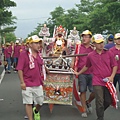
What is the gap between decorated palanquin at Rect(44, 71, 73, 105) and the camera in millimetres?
7770

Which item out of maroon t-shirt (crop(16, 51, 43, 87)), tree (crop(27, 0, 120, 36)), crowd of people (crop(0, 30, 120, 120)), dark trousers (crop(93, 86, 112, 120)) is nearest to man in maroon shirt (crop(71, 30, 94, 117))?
crowd of people (crop(0, 30, 120, 120))

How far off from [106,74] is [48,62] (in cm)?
251

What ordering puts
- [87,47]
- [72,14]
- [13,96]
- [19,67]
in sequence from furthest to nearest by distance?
[72,14], [13,96], [87,47], [19,67]

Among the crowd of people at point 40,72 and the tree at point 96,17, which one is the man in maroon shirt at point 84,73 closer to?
the crowd of people at point 40,72

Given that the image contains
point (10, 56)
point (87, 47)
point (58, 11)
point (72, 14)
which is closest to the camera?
point (87, 47)

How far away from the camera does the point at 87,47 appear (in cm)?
773

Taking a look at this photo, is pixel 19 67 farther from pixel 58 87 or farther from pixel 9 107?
pixel 9 107

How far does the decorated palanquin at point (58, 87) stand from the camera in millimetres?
7770

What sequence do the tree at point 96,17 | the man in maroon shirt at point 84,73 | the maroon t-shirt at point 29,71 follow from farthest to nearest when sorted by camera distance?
the tree at point 96,17, the man in maroon shirt at point 84,73, the maroon t-shirt at point 29,71

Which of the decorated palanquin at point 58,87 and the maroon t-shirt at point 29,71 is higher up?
the maroon t-shirt at point 29,71

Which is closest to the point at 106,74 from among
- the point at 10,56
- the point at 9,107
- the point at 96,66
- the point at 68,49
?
the point at 96,66

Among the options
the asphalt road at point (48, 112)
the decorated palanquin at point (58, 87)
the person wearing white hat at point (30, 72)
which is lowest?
the asphalt road at point (48, 112)

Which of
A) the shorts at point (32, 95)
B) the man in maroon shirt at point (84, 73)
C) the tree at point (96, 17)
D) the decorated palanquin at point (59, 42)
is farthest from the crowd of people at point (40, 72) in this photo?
the tree at point (96, 17)

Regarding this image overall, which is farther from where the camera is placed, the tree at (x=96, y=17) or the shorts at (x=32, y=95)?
the tree at (x=96, y=17)
